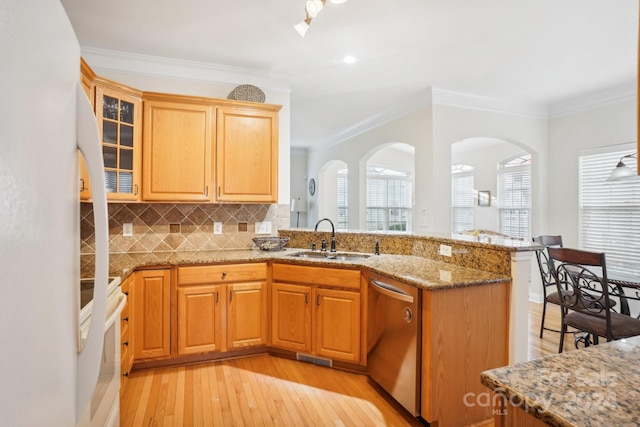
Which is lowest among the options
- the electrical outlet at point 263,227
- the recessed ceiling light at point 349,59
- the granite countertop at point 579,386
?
the granite countertop at point 579,386

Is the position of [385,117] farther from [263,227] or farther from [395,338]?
[395,338]

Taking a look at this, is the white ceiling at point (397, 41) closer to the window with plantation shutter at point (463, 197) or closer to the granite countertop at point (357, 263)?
the granite countertop at point (357, 263)

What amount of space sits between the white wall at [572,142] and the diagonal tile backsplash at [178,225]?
154 inches

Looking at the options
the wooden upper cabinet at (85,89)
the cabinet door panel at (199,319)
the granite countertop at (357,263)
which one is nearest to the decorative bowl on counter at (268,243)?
the granite countertop at (357,263)

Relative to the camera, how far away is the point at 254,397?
233 cm

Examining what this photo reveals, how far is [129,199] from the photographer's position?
112 inches

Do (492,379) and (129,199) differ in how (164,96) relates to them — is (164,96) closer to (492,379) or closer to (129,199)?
(129,199)

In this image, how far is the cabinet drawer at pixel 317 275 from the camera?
263 centimetres

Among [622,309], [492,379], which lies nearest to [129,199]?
[492,379]

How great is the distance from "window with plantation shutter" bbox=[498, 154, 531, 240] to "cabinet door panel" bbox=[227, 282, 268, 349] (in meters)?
5.12

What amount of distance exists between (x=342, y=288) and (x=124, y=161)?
215 cm

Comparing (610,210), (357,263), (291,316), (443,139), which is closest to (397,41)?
(443,139)

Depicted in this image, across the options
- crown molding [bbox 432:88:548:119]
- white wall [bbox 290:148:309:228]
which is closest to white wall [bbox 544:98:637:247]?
crown molding [bbox 432:88:548:119]

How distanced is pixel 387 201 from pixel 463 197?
1.70 meters
